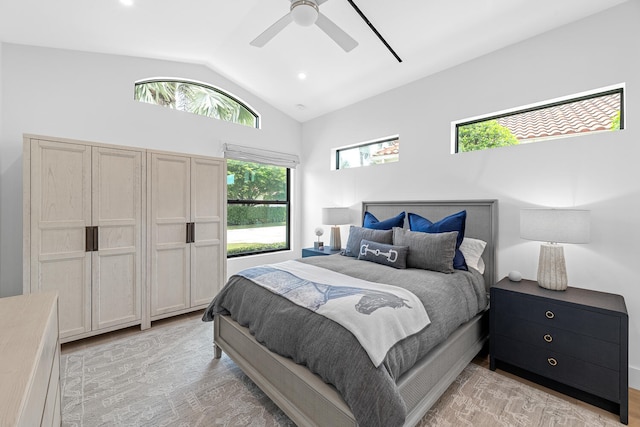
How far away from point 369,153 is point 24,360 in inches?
149

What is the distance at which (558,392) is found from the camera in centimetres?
198

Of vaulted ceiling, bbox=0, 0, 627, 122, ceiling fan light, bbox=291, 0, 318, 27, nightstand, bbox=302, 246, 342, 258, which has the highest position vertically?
vaulted ceiling, bbox=0, 0, 627, 122

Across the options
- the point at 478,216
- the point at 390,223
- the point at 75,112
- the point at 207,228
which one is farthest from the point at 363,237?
the point at 75,112

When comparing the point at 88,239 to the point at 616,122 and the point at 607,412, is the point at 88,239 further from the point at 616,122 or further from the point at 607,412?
the point at 616,122

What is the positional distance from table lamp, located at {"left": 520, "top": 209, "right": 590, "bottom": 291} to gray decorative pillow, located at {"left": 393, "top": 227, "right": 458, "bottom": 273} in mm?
540

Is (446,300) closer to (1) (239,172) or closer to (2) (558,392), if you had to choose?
(2) (558,392)

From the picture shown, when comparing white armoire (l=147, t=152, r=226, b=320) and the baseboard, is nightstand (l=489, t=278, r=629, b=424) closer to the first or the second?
the baseboard

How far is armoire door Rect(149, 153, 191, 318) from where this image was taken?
3012 mm

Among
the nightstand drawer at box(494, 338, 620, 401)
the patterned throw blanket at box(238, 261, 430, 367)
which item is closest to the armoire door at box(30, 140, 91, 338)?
the patterned throw blanket at box(238, 261, 430, 367)

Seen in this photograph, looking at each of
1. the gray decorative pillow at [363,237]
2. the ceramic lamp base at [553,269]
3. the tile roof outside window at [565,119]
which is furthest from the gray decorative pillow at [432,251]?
the tile roof outside window at [565,119]

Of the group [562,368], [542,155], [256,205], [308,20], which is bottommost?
[562,368]

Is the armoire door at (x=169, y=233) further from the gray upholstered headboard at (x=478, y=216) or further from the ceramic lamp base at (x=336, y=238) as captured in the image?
the gray upholstered headboard at (x=478, y=216)

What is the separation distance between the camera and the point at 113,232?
2.77 meters

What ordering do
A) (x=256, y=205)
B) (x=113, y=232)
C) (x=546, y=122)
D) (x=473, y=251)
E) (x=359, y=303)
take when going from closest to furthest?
(x=359, y=303), (x=546, y=122), (x=473, y=251), (x=113, y=232), (x=256, y=205)
